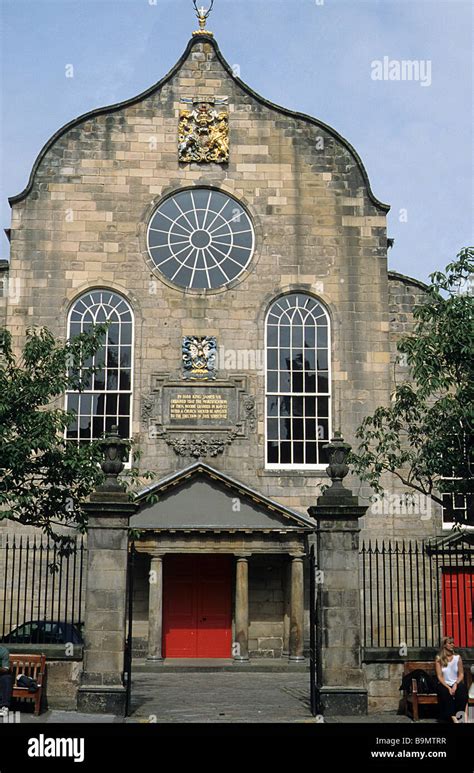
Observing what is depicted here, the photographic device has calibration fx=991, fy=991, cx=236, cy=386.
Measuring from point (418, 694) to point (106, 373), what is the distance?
13.1m

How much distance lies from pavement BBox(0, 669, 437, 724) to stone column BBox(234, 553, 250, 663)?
934 mm

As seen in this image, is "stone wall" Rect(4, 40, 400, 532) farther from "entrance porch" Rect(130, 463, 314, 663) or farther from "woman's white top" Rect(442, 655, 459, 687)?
"woman's white top" Rect(442, 655, 459, 687)

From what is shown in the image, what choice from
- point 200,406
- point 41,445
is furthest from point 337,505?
point 200,406

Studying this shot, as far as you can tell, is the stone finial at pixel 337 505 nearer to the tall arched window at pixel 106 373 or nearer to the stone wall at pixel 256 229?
the stone wall at pixel 256 229

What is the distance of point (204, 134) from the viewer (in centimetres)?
2666

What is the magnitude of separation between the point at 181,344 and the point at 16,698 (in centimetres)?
1225

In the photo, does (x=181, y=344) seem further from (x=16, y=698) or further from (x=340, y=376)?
(x=16, y=698)

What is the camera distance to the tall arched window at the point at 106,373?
25.0 metres

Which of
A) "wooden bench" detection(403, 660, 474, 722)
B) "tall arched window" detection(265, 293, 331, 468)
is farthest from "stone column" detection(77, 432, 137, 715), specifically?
"tall arched window" detection(265, 293, 331, 468)

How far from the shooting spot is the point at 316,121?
26.8 metres

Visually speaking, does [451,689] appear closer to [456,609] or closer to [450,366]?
[450,366]

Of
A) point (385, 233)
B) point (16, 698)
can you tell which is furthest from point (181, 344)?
point (16, 698)

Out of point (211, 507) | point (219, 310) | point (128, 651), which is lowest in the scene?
point (128, 651)

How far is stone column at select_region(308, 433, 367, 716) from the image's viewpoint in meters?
14.8
